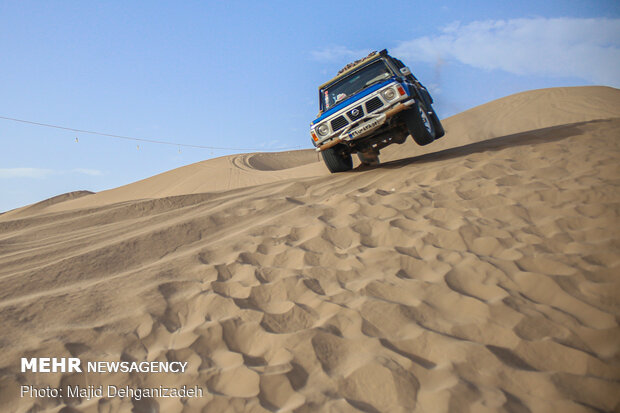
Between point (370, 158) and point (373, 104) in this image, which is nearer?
point (373, 104)

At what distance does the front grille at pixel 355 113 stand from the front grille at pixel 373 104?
0.38 feet

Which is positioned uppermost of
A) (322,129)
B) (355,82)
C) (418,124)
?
(355,82)

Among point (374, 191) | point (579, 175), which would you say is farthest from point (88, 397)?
point (579, 175)

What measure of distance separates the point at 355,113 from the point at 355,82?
0.93 meters

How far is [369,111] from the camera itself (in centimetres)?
633

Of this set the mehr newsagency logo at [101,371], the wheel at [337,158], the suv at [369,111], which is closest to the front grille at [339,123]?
the suv at [369,111]

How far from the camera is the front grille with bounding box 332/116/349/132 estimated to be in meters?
6.58

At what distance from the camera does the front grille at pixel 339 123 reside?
6.58m

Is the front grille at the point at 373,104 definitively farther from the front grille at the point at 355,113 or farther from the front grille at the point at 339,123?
the front grille at the point at 339,123

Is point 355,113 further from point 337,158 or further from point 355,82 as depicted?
point 337,158

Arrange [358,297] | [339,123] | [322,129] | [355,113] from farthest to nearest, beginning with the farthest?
[322,129] < [339,123] < [355,113] < [358,297]

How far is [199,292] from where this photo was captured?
322 centimetres

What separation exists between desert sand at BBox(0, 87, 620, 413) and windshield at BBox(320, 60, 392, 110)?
212cm

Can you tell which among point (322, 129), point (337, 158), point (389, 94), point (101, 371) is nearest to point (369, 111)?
point (389, 94)
